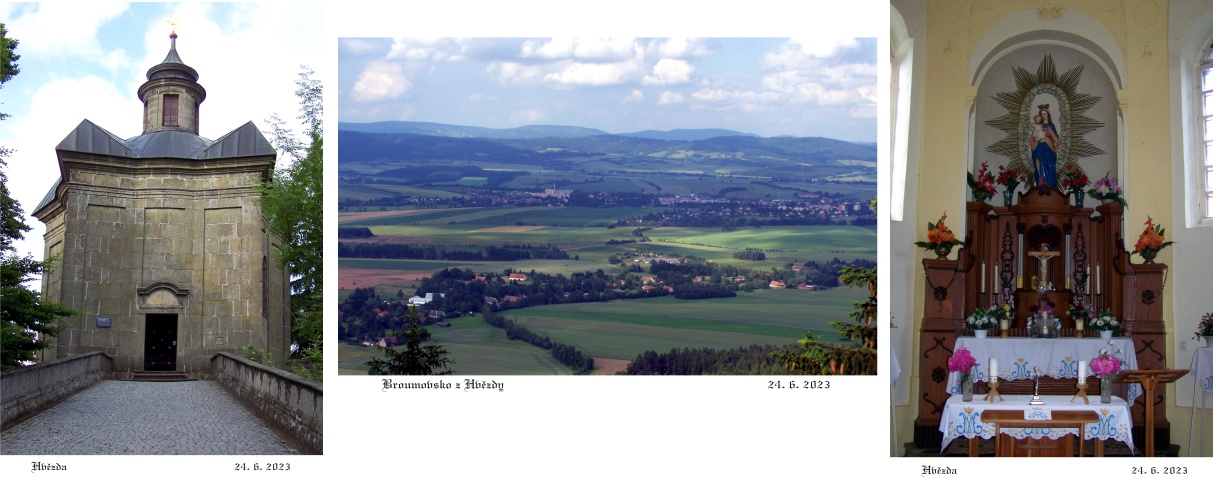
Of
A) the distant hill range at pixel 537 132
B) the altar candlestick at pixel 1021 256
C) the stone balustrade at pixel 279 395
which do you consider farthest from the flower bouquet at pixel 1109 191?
the stone balustrade at pixel 279 395

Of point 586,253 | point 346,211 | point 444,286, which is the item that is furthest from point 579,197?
point 346,211

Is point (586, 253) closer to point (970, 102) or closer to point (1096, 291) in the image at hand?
point (970, 102)

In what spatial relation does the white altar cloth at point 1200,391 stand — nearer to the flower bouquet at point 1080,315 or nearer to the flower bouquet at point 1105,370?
the flower bouquet at point 1080,315

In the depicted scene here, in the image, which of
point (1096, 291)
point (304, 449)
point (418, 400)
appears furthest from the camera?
point (1096, 291)

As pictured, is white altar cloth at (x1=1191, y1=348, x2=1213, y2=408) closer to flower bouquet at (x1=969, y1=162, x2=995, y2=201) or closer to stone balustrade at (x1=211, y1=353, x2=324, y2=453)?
flower bouquet at (x1=969, y1=162, x2=995, y2=201)

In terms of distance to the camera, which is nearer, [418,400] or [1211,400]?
[418,400]

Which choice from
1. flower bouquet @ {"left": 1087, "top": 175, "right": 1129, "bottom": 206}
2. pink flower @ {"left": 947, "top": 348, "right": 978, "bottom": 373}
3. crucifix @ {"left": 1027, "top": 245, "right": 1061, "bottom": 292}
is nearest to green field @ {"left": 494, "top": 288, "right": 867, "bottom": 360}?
pink flower @ {"left": 947, "top": 348, "right": 978, "bottom": 373}

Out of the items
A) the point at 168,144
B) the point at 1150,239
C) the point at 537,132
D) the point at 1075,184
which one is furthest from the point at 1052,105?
the point at 168,144
